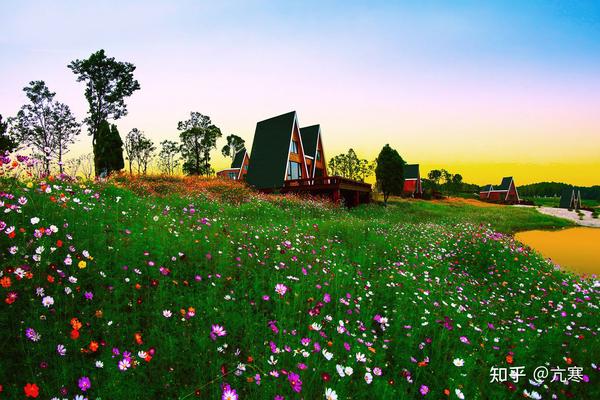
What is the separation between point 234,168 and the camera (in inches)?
2228

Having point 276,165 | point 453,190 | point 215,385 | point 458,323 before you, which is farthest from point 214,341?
point 453,190

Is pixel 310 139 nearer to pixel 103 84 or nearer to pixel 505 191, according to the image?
pixel 103 84

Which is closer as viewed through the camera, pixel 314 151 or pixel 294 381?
pixel 294 381

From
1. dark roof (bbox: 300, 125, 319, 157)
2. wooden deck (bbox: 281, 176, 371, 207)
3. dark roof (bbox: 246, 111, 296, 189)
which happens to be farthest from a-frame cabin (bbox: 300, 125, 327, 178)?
wooden deck (bbox: 281, 176, 371, 207)

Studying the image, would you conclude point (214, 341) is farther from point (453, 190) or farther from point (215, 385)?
point (453, 190)

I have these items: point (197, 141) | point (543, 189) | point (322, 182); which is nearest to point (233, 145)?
point (197, 141)

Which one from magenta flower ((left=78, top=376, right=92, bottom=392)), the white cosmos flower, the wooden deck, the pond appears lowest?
the pond

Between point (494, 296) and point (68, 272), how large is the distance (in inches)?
320

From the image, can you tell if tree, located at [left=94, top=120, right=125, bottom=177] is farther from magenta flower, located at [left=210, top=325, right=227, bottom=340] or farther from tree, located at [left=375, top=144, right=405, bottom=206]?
magenta flower, located at [left=210, top=325, right=227, bottom=340]

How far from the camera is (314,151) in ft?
125

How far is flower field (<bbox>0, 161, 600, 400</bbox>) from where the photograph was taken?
9.57 feet

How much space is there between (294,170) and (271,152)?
10.2 ft

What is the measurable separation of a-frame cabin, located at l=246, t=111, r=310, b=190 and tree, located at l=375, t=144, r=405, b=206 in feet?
38.2

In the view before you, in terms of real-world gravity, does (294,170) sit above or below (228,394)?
above
